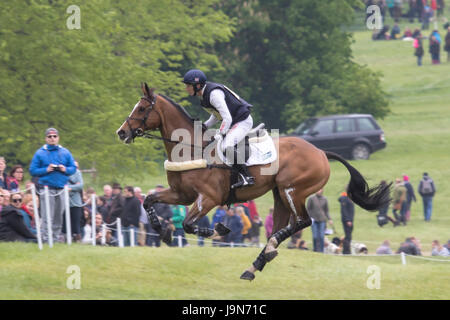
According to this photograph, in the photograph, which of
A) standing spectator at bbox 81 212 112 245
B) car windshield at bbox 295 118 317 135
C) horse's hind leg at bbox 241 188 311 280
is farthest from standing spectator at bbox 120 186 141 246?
car windshield at bbox 295 118 317 135

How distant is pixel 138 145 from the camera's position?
20.8 m

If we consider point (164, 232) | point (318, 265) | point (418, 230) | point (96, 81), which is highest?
point (96, 81)

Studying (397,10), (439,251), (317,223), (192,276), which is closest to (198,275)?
(192,276)

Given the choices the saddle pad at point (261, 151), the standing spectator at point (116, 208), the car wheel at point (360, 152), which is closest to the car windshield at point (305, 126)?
the car wheel at point (360, 152)

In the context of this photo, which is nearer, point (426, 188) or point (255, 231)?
point (255, 231)

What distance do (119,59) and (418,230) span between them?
9275 mm

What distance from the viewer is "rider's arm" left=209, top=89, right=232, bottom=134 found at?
427 inches

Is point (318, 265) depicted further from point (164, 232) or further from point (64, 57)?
point (64, 57)

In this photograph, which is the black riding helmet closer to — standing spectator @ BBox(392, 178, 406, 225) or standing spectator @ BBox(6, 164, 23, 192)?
standing spectator @ BBox(6, 164, 23, 192)

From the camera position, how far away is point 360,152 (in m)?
31.2

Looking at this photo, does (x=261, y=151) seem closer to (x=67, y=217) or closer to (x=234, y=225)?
(x=67, y=217)

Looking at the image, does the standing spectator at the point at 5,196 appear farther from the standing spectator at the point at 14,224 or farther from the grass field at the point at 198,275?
the grass field at the point at 198,275

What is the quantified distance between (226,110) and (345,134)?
66.1 ft
